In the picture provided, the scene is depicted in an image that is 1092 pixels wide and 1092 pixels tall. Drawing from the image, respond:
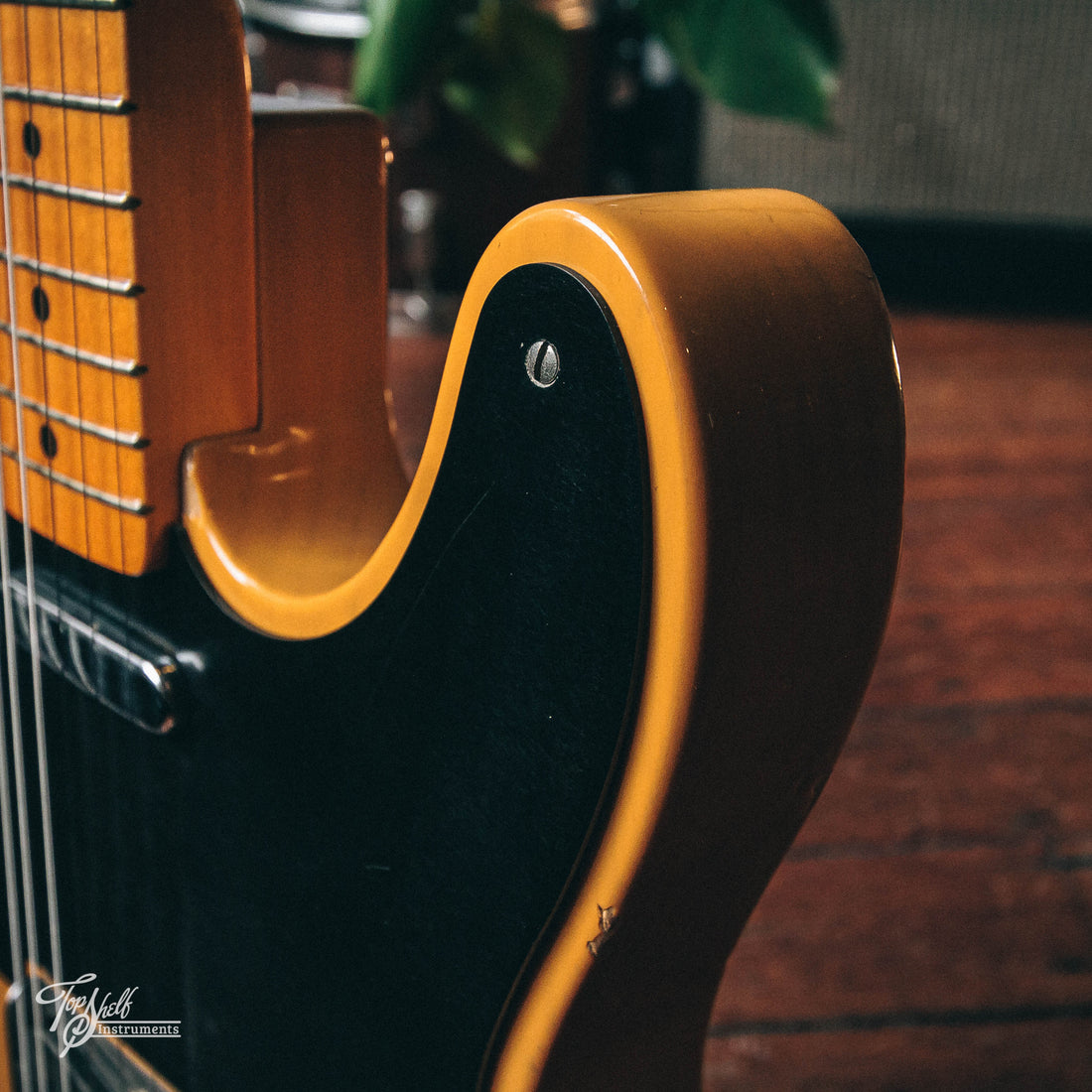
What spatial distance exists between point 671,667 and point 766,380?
4 centimetres

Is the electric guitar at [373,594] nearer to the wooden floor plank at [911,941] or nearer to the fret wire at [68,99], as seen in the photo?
the fret wire at [68,99]

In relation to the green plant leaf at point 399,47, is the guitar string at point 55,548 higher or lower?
lower

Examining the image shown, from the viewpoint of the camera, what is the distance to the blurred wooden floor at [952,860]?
1.66ft

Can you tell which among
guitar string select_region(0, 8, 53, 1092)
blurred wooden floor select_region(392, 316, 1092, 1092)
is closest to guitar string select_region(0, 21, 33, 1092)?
guitar string select_region(0, 8, 53, 1092)

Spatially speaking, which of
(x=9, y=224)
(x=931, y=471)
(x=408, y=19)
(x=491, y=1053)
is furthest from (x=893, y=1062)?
(x=931, y=471)

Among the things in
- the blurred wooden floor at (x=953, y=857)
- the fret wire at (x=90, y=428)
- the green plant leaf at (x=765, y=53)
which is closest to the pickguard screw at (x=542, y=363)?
the fret wire at (x=90, y=428)

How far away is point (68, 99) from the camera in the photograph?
0.24 metres

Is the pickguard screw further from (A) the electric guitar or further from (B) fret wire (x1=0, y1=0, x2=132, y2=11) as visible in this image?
(B) fret wire (x1=0, y1=0, x2=132, y2=11)

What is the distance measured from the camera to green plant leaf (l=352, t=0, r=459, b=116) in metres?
0.63

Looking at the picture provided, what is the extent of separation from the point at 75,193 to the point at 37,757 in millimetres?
151

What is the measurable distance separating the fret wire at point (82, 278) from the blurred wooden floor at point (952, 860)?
387mm

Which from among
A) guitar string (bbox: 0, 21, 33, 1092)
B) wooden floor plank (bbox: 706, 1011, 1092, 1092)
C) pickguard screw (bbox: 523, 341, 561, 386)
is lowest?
wooden floor plank (bbox: 706, 1011, 1092, 1092)

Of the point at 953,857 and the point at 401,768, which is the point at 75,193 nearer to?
the point at 401,768

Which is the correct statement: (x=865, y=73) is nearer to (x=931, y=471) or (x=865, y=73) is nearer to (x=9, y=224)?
(x=931, y=471)
